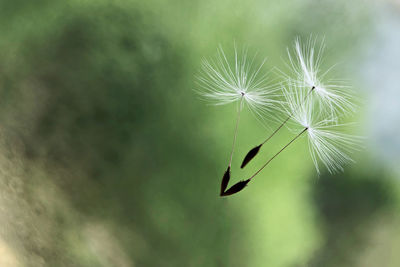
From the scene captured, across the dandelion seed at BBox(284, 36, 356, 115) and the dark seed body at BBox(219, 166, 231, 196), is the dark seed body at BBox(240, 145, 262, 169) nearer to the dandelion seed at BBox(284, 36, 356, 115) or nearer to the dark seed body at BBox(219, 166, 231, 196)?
the dark seed body at BBox(219, 166, 231, 196)

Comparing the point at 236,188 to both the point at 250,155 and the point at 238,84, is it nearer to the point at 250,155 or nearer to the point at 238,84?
the point at 250,155

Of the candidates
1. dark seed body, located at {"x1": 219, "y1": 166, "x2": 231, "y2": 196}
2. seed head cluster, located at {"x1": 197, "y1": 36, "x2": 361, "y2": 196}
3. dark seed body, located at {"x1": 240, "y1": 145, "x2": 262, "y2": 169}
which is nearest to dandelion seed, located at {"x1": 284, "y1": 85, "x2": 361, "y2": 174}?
seed head cluster, located at {"x1": 197, "y1": 36, "x2": 361, "y2": 196}

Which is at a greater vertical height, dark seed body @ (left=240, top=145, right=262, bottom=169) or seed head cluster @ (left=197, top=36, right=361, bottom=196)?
seed head cluster @ (left=197, top=36, right=361, bottom=196)

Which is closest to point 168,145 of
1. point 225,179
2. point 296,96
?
point 225,179

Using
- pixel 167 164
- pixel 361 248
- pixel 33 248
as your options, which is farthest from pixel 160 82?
pixel 361 248

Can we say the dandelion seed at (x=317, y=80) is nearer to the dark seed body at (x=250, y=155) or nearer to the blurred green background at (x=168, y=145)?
the blurred green background at (x=168, y=145)

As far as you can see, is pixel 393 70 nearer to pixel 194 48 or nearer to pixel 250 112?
pixel 250 112
